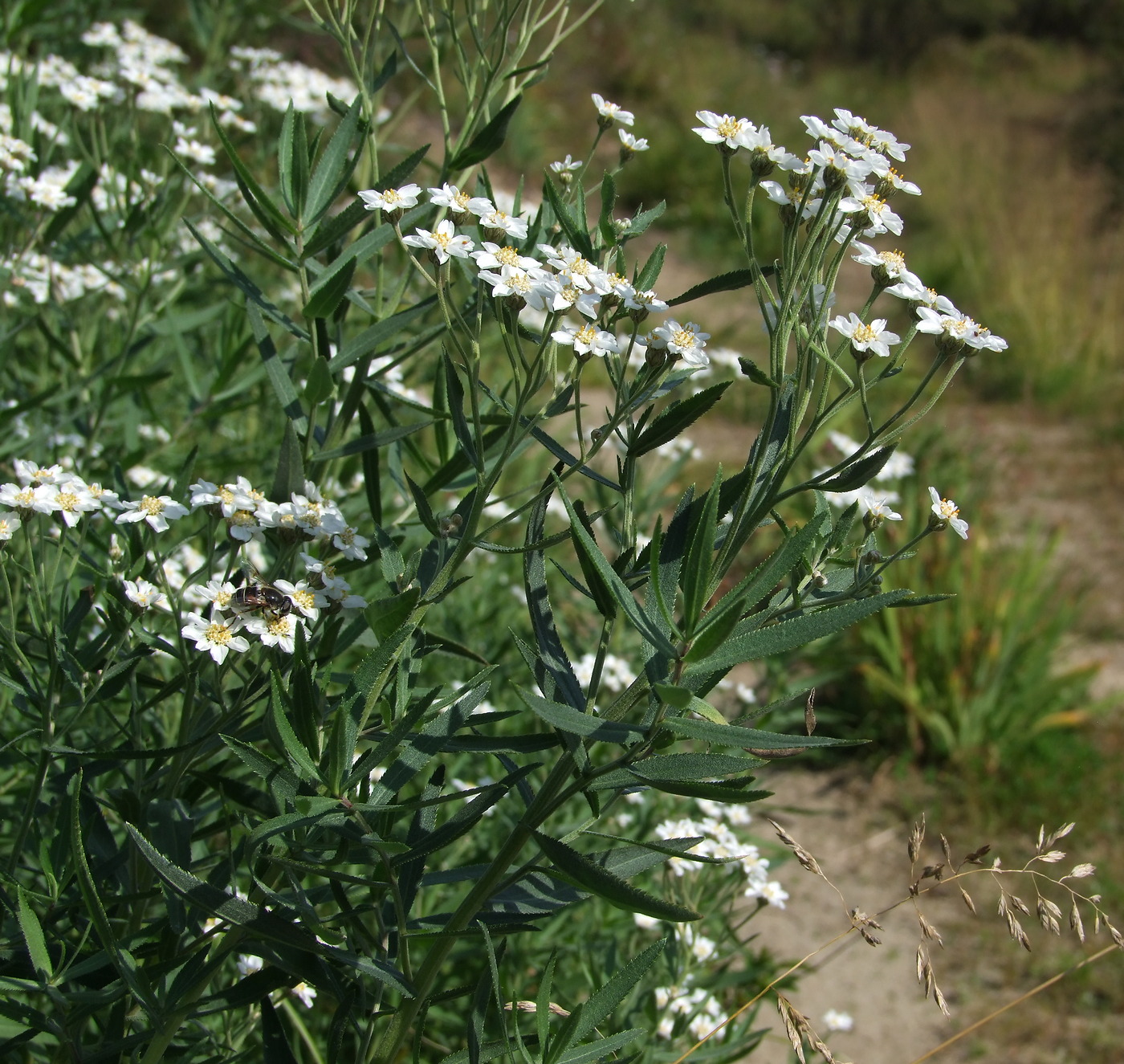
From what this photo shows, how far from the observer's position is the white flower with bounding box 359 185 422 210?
1.24 metres

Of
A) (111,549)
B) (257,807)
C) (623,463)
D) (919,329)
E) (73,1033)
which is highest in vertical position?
(919,329)

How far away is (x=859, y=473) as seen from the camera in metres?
1.11

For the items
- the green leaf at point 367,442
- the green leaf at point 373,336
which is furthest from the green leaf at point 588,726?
the green leaf at point 373,336

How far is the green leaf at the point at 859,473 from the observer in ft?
3.56

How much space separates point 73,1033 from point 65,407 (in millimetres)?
1405

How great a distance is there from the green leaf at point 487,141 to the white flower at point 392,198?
192 mm

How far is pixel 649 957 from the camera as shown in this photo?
125cm

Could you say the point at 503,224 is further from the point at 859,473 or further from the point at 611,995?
the point at 611,995

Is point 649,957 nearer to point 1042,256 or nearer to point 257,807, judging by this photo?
point 257,807

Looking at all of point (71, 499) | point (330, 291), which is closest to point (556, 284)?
point (330, 291)

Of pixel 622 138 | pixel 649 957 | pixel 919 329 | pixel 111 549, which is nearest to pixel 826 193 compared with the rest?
pixel 919 329

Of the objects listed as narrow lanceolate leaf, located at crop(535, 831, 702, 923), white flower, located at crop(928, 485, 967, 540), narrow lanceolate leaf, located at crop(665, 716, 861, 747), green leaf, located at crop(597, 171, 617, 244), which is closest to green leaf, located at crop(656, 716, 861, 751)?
narrow lanceolate leaf, located at crop(665, 716, 861, 747)

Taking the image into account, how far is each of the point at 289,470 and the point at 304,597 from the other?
7.8 inches

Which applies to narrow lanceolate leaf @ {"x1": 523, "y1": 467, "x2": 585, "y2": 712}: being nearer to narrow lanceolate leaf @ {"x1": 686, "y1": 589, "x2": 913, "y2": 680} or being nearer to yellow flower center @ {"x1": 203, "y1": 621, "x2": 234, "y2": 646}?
narrow lanceolate leaf @ {"x1": 686, "y1": 589, "x2": 913, "y2": 680}
